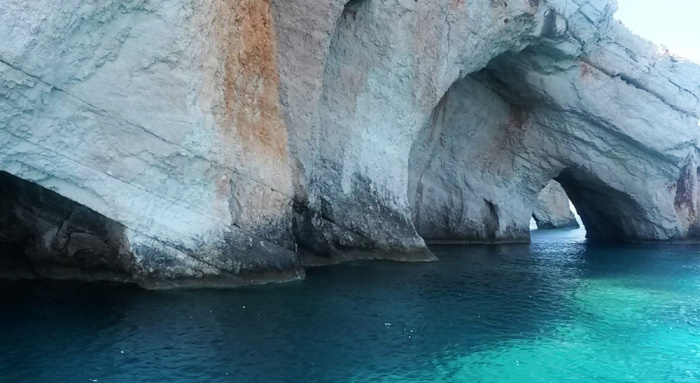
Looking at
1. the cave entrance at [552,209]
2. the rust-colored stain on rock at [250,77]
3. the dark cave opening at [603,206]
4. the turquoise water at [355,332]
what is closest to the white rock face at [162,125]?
the rust-colored stain on rock at [250,77]

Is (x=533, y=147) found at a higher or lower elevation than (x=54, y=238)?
higher

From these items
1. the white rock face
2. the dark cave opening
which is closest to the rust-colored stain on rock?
the white rock face

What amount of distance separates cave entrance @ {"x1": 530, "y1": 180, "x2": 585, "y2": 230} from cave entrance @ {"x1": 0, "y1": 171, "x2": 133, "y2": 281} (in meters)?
41.5

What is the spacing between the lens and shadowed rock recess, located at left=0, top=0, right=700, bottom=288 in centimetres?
1264

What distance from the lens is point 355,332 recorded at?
432 inches

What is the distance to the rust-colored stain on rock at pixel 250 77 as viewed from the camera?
1441cm

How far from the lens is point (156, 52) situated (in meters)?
13.1

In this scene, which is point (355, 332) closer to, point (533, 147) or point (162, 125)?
point (162, 125)

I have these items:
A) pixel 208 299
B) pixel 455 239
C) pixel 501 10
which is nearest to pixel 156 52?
pixel 208 299

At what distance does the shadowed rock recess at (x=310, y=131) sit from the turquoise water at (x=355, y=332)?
1657 mm

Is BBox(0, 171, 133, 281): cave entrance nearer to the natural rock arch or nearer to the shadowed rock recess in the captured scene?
the shadowed rock recess

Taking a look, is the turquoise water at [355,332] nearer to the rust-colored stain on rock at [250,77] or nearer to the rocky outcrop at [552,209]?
the rust-colored stain on rock at [250,77]

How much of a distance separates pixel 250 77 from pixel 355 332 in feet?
23.2

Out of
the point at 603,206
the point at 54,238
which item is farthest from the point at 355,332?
the point at 603,206
